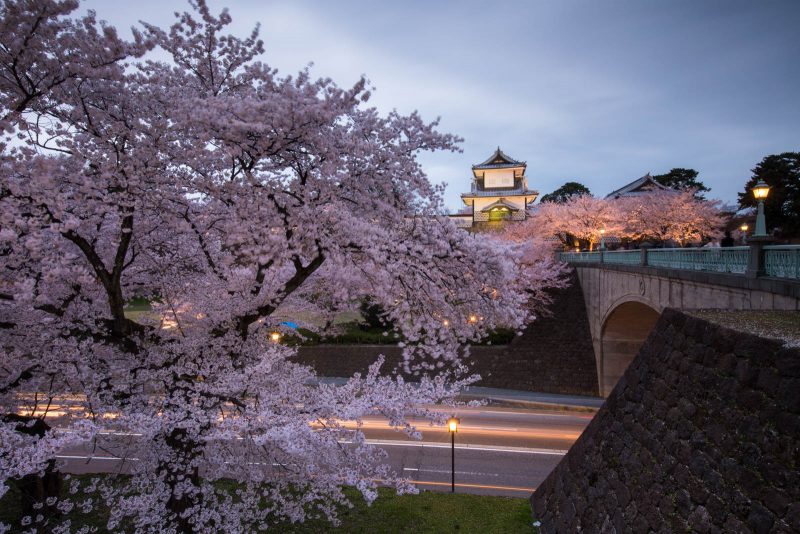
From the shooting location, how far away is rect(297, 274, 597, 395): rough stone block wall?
22.4m

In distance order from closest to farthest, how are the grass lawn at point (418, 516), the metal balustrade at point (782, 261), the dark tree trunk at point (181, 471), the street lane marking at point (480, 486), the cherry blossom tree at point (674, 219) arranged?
the dark tree trunk at point (181, 471)
the metal balustrade at point (782, 261)
the grass lawn at point (418, 516)
the street lane marking at point (480, 486)
the cherry blossom tree at point (674, 219)

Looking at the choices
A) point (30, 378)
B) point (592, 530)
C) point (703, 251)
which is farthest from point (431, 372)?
point (30, 378)

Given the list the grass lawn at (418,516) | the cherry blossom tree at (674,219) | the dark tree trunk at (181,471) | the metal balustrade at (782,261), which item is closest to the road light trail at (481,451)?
the grass lawn at (418,516)

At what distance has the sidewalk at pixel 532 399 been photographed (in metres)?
19.3

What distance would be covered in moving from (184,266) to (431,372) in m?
16.9

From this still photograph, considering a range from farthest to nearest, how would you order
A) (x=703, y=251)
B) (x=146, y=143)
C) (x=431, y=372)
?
1. (x=431, y=372)
2. (x=703, y=251)
3. (x=146, y=143)

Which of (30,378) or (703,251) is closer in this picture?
(30,378)

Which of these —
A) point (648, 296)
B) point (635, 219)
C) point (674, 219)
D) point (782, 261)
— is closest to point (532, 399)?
point (648, 296)

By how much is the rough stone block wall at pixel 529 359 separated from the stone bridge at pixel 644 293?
81 cm

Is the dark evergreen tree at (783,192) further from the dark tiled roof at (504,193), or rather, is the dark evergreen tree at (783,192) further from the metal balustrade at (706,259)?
the metal balustrade at (706,259)

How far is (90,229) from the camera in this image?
650 centimetres

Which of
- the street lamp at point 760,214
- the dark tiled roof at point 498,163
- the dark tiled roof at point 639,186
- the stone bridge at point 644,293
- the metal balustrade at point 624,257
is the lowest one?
the stone bridge at point 644,293

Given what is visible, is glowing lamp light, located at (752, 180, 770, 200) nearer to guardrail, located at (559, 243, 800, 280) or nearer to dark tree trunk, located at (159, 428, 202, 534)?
guardrail, located at (559, 243, 800, 280)

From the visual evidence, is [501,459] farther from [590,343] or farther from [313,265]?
[590,343]
